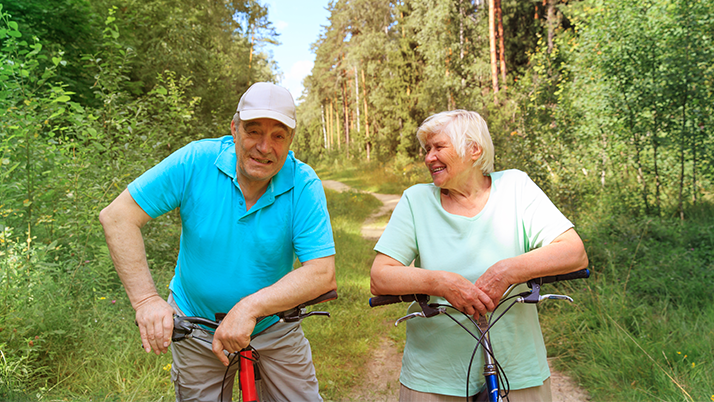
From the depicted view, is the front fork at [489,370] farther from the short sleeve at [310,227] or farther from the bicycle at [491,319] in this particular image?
the short sleeve at [310,227]

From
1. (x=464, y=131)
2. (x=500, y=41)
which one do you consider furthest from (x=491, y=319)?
(x=500, y=41)

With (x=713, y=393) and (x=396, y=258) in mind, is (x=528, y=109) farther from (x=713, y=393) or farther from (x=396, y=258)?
(x=396, y=258)

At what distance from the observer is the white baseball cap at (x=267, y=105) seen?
1769mm

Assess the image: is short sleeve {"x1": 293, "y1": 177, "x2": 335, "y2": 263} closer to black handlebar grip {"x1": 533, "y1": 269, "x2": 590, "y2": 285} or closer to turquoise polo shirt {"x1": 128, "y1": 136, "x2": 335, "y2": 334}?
turquoise polo shirt {"x1": 128, "y1": 136, "x2": 335, "y2": 334}

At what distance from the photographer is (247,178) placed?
6.37 feet

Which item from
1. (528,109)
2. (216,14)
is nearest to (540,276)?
(528,109)

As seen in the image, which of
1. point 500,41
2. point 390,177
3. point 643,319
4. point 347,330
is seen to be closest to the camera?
point 643,319

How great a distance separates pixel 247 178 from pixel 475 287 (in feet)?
3.52

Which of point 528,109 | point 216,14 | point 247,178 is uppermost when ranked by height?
point 216,14

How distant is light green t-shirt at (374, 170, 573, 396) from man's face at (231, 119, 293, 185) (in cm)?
60

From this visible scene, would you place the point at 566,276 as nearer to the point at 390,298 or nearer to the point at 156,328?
the point at 390,298

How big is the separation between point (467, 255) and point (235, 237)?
1.02m

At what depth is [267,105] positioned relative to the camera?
5.86 ft

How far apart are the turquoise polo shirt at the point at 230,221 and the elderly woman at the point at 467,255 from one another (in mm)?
378
